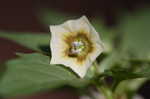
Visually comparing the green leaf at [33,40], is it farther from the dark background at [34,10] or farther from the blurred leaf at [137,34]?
the dark background at [34,10]

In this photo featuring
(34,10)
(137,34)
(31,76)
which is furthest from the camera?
(34,10)

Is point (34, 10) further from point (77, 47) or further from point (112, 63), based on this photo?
point (77, 47)

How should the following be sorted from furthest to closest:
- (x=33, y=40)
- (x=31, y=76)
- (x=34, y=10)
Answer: (x=34, y=10) < (x=33, y=40) < (x=31, y=76)

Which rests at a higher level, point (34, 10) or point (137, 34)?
point (137, 34)

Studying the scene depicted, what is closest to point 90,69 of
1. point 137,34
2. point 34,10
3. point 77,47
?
point 77,47

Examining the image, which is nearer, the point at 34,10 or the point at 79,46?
the point at 79,46

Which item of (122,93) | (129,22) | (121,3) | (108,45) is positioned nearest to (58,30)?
(122,93)

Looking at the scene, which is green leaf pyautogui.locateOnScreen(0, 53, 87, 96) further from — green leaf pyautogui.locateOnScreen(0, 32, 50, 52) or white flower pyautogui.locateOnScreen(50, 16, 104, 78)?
green leaf pyautogui.locateOnScreen(0, 32, 50, 52)
